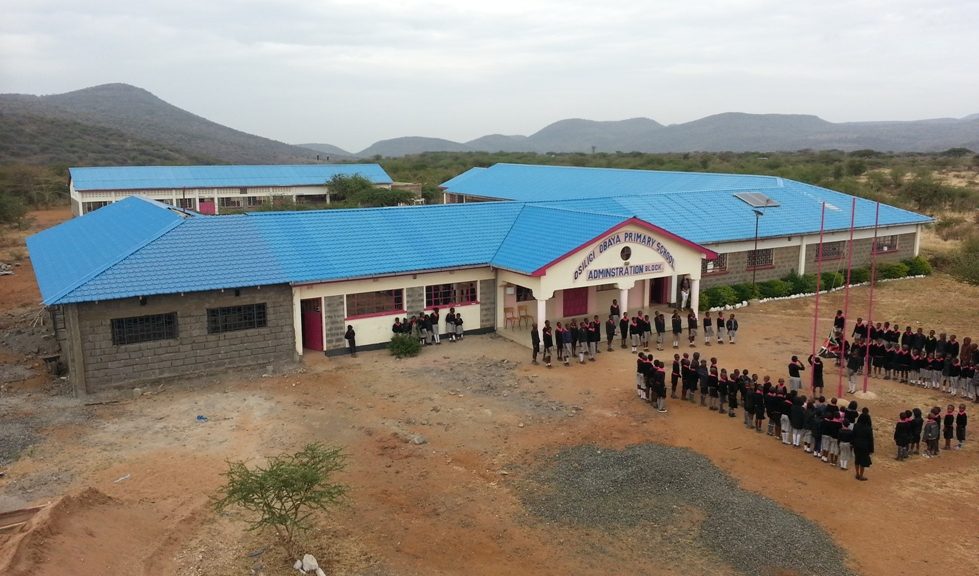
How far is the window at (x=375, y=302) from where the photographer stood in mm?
22969

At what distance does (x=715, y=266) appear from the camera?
98.2ft

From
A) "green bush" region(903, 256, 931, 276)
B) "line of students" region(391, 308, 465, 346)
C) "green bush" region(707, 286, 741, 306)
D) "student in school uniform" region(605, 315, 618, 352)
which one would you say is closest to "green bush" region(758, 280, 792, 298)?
"green bush" region(707, 286, 741, 306)

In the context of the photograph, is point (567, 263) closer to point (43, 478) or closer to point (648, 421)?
point (648, 421)

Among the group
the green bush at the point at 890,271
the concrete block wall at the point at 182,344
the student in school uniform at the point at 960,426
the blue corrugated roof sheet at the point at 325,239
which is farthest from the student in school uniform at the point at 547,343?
the green bush at the point at 890,271

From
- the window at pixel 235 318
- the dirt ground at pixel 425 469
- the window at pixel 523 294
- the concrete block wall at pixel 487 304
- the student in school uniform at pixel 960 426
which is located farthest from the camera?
the window at pixel 523 294

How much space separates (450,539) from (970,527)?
8.56 meters

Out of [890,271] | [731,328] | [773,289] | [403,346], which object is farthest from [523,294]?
[890,271]

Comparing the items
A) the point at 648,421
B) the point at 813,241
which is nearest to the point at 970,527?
the point at 648,421

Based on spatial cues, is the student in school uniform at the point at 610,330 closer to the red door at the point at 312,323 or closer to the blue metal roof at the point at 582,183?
the red door at the point at 312,323

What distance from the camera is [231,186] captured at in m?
57.2

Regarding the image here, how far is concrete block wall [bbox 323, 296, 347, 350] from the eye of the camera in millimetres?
22500

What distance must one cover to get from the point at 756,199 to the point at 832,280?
15.6 ft

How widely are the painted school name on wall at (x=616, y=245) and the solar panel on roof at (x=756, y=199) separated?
10.1 metres

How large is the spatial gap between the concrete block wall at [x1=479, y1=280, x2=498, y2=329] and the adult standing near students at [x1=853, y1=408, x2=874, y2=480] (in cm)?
1302
